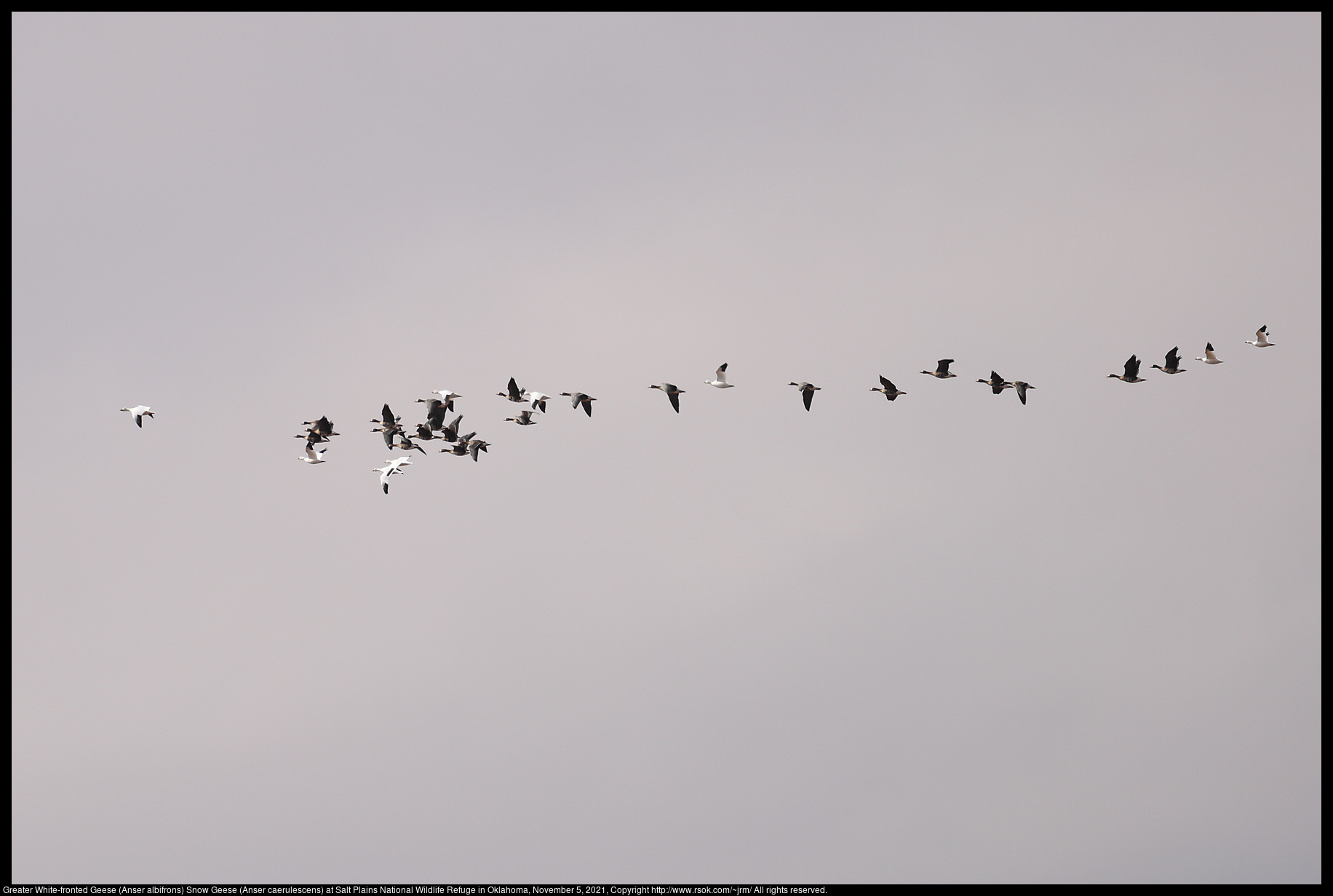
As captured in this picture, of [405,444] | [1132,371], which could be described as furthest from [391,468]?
[1132,371]

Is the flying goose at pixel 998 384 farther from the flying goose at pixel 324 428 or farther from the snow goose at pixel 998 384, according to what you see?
the flying goose at pixel 324 428

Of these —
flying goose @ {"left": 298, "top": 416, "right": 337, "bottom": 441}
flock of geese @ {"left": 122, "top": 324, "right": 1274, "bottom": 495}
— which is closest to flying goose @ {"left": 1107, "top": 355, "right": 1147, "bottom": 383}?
flock of geese @ {"left": 122, "top": 324, "right": 1274, "bottom": 495}

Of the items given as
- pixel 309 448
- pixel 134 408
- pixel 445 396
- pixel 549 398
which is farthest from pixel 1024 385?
pixel 134 408

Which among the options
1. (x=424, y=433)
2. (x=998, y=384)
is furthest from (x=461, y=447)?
(x=998, y=384)

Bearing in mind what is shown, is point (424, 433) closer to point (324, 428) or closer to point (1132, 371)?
point (324, 428)

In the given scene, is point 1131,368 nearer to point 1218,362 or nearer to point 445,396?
point 1218,362

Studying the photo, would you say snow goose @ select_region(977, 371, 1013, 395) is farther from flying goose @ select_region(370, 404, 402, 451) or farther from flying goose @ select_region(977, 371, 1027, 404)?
flying goose @ select_region(370, 404, 402, 451)

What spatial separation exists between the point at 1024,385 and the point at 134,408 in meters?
40.6

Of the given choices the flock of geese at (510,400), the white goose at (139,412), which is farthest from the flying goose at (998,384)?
the white goose at (139,412)

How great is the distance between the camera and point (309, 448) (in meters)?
77.5

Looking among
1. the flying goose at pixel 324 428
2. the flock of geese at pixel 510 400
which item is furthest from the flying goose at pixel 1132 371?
the flying goose at pixel 324 428

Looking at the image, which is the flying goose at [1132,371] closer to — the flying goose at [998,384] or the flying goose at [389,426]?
the flying goose at [998,384]

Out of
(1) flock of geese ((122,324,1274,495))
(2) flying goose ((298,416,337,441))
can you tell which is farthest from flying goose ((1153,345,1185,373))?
(2) flying goose ((298,416,337,441))

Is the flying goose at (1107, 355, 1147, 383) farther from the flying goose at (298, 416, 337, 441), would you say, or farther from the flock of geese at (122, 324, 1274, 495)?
the flying goose at (298, 416, 337, 441)
